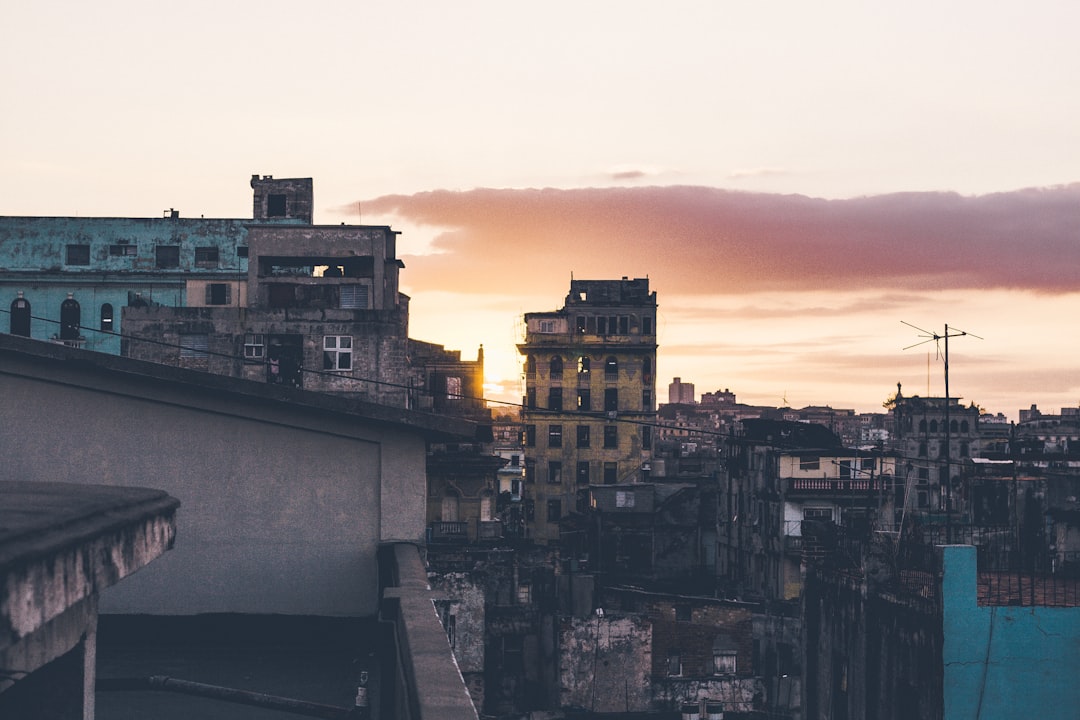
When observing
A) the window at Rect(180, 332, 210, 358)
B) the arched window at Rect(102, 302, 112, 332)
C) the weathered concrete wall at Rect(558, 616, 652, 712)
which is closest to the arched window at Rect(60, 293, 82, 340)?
the arched window at Rect(102, 302, 112, 332)

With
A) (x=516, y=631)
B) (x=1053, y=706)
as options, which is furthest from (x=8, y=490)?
(x=516, y=631)

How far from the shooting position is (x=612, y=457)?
96.5 meters

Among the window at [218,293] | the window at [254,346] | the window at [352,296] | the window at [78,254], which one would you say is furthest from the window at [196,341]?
the window at [78,254]

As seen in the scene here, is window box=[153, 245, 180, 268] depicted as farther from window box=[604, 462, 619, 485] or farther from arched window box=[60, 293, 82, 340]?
window box=[604, 462, 619, 485]

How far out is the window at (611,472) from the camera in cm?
9644

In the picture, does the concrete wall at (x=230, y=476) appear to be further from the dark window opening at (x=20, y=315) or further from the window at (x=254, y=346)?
the dark window opening at (x=20, y=315)

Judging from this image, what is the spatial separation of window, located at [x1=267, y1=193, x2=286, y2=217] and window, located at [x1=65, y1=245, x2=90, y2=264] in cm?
1036

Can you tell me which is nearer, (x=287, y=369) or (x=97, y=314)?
(x=287, y=369)

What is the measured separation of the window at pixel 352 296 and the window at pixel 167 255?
13268 millimetres

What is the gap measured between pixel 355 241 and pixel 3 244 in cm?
2143

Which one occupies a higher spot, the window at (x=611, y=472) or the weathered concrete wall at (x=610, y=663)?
the window at (x=611, y=472)

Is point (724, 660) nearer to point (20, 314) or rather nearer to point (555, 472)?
point (555, 472)

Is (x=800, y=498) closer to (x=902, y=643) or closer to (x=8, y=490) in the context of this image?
(x=902, y=643)

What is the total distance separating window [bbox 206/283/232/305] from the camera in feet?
207
